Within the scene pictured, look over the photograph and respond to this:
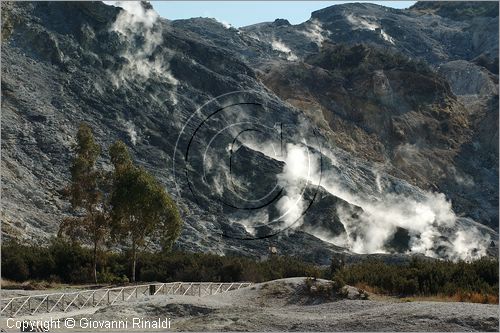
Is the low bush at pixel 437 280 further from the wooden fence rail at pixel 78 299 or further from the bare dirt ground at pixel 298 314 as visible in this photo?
the wooden fence rail at pixel 78 299

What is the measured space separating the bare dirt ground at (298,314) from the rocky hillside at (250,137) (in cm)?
3072

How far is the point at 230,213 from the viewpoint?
224 ft

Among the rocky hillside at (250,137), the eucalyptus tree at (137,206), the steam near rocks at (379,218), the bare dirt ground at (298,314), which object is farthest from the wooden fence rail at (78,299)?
the steam near rocks at (379,218)

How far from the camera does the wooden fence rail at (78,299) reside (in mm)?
22219

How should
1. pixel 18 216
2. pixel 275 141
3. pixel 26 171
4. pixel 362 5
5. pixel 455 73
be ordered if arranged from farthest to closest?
pixel 362 5 → pixel 455 73 → pixel 275 141 → pixel 26 171 → pixel 18 216

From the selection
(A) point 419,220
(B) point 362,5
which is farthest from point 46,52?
(B) point 362,5

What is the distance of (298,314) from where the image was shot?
1988 cm

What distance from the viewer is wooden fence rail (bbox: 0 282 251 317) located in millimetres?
22219

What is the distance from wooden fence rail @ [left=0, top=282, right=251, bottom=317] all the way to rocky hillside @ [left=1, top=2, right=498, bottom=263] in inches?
869

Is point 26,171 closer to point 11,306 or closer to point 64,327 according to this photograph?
point 11,306

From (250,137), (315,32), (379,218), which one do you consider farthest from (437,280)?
(315,32)

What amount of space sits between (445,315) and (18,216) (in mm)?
41778

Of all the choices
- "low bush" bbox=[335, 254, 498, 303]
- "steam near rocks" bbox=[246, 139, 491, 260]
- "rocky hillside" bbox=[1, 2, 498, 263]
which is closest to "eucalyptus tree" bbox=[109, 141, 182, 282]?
"low bush" bbox=[335, 254, 498, 303]

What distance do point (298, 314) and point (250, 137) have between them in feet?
200
